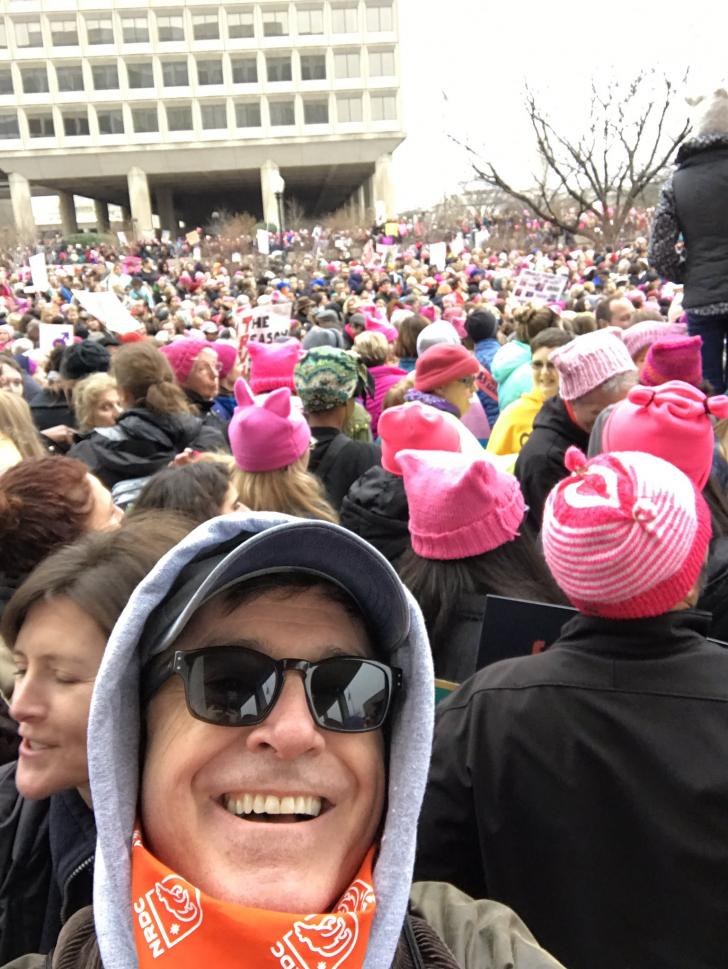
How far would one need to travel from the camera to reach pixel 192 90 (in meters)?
61.4

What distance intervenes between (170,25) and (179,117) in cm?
656

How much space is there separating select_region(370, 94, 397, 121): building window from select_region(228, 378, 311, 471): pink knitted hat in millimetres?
64261

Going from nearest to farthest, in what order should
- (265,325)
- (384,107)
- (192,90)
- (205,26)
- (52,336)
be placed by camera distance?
(265,325) → (52,336) → (205,26) → (192,90) → (384,107)

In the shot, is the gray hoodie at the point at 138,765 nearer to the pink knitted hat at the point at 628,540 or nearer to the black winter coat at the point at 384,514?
the pink knitted hat at the point at 628,540

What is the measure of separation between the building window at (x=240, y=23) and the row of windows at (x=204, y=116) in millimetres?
5091

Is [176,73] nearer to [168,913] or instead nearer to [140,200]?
[140,200]

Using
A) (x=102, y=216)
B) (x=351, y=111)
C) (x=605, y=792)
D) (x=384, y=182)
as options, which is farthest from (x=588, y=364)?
(x=102, y=216)

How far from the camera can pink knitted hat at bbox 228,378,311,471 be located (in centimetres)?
341

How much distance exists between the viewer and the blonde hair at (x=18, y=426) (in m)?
3.96

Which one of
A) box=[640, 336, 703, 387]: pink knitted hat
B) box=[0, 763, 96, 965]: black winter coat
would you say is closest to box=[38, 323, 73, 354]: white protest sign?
box=[640, 336, 703, 387]: pink knitted hat

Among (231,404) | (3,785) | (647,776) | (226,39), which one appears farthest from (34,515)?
(226,39)

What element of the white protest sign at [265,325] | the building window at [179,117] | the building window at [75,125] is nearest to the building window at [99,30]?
the building window at [75,125]

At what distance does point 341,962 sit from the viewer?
986mm

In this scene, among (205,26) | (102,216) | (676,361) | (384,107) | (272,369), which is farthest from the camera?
(102,216)
